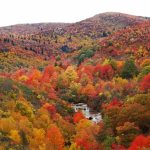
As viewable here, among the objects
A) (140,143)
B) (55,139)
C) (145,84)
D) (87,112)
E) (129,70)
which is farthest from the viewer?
(129,70)

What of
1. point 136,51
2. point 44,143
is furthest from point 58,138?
point 136,51

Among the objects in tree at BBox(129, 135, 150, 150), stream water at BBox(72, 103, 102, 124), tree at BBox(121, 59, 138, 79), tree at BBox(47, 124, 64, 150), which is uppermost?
tree at BBox(129, 135, 150, 150)


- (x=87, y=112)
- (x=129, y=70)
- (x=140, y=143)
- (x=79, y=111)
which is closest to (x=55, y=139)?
(x=140, y=143)

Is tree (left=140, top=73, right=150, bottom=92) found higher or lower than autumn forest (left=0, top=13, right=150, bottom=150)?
higher

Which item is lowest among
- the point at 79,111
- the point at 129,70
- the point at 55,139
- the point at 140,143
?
the point at 79,111

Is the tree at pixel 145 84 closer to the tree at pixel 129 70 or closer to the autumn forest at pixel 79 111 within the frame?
the autumn forest at pixel 79 111

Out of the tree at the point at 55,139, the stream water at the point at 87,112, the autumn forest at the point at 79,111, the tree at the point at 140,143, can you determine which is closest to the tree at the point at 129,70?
the autumn forest at the point at 79,111

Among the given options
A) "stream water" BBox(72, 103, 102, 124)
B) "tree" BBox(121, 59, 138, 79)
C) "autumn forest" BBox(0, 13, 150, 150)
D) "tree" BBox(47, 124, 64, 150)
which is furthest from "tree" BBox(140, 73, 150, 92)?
"tree" BBox(47, 124, 64, 150)

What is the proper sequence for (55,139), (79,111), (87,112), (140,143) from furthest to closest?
1. (87,112)
2. (79,111)
3. (55,139)
4. (140,143)

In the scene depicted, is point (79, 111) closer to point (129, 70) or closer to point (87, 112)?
point (87, 112)

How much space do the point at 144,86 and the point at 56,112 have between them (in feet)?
87.7

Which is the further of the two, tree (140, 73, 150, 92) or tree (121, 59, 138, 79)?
tree (121, 59, 138, 79)

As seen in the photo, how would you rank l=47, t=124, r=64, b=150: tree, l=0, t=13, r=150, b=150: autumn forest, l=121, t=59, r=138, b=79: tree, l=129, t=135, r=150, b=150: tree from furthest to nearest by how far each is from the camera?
l=121, t=59, r=138, b=79: tree < l=47, t=124, r=64, b=150: tree < l=0, t=13, r=150, b=150: autumn forest < l=129, t=135, r=150, b=150: tree

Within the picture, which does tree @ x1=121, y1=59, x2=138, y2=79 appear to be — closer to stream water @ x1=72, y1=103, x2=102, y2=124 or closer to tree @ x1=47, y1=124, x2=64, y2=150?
stream water @ x1=72, y1=103, x2=102, y2=124
